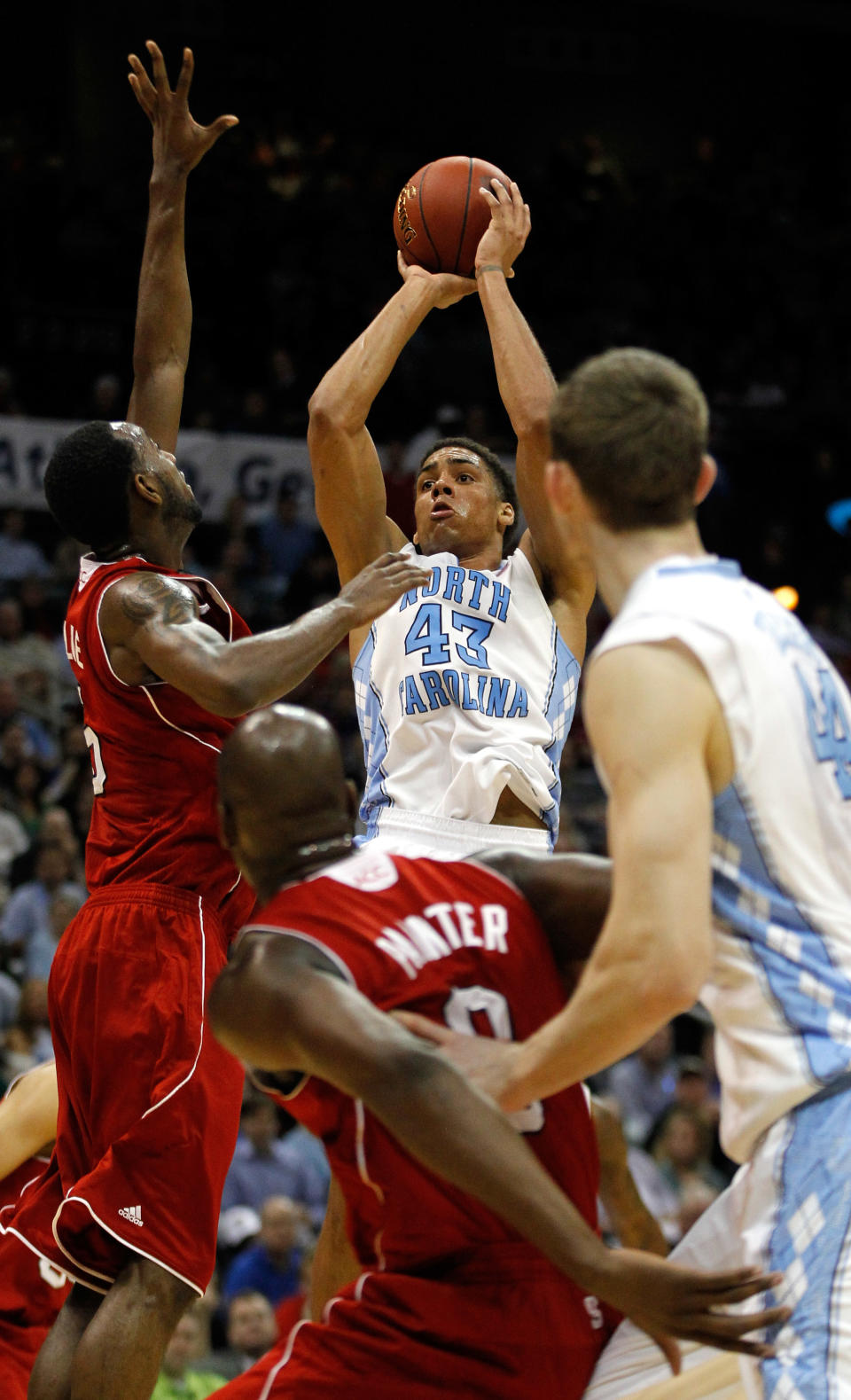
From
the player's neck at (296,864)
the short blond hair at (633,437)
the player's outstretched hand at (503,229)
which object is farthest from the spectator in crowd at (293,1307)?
the short blond hair at (633,437)

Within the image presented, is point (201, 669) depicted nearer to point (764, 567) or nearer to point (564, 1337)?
point (564, 1337)

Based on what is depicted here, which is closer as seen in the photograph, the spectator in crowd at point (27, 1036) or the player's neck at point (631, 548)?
the player's neck at point (631, 548)

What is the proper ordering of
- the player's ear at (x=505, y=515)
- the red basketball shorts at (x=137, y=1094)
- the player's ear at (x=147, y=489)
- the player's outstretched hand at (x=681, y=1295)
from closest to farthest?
the player's outstretched hand at (x=681, y=1295), the red basketball shorts at (x=137, y=1094), the player's ear at (x=147, y=489), the player's ear at (x=505, y=515)

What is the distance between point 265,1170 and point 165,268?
5.97 metres

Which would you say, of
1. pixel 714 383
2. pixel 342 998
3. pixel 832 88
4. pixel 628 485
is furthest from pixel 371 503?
pixel 832 88

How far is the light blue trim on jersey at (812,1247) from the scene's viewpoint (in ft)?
7.95

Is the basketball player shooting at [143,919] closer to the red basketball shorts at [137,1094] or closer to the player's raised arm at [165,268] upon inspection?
the red basketball shorts at [137,1094]

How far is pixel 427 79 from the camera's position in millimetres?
20156

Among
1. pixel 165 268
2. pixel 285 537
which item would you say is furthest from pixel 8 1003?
pixel 165 268

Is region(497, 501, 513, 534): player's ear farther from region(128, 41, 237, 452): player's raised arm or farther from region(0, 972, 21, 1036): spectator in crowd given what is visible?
region(0, 972, 21, 1036): spectator in crowd

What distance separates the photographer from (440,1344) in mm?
2648

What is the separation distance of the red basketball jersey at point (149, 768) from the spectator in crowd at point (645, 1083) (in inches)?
278

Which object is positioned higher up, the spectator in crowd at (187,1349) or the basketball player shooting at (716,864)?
the basketball player shooting at (716,864)

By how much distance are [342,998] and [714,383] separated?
16287 mm
